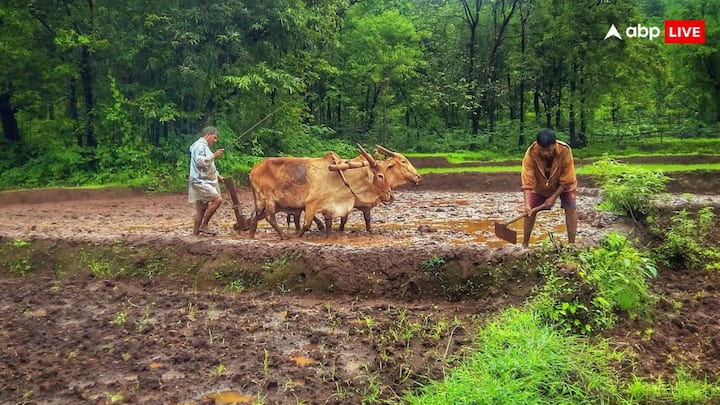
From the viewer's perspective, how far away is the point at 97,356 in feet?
19.4

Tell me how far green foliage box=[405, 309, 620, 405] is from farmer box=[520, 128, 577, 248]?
311 centimetres

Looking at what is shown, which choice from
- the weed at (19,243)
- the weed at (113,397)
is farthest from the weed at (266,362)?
the weed at (19,243)

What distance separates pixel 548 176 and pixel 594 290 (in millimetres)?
2662

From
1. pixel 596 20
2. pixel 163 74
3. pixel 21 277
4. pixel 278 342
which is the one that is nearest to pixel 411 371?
pixel 278 342

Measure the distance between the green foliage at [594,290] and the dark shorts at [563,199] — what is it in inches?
66.9

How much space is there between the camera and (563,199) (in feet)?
→ 27.9

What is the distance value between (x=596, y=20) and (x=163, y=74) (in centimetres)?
2246

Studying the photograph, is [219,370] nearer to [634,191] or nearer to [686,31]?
[634,191]

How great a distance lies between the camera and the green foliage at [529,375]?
15.1 feet

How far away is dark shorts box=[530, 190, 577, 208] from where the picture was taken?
839cm

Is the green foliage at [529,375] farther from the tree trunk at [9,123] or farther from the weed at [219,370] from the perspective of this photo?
the tree trunk at [9,123]

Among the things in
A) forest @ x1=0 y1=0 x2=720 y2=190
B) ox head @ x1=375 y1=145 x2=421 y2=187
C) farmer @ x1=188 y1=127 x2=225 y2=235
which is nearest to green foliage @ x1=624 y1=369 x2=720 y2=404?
ox head @ x1=375 y1=145 x2=421 y2=187

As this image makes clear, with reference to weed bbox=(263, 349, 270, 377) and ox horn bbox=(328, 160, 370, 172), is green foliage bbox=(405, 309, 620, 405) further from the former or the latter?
ox horn bbox=(328, 160, 370, 172)

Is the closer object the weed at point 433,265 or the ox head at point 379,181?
the weed at point 433,265
